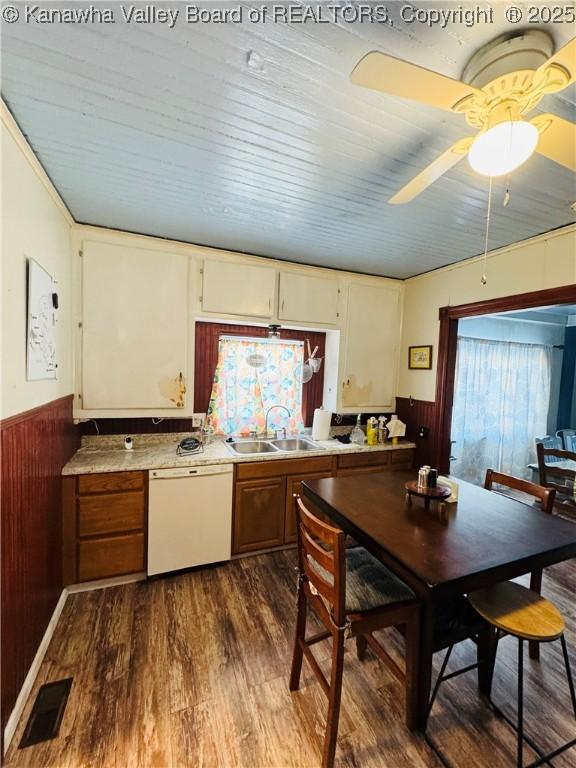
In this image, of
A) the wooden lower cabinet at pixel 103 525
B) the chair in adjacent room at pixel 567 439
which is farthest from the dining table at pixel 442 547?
the chair in adjacent room at pixel 567 439

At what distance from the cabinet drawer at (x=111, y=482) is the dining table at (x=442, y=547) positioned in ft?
3.96

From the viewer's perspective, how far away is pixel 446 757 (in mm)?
1273

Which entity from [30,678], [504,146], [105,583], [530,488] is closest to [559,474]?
[530,488]

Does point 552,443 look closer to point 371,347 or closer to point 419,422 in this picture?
point 419,422

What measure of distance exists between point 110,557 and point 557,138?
3.00m

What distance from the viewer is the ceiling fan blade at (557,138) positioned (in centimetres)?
97

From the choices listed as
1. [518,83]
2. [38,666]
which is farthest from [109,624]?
[518,83]

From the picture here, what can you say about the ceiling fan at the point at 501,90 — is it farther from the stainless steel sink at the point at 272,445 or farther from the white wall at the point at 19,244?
the stainless steel sink at the point at 272,445

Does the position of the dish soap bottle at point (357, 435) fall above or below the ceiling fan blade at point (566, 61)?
below

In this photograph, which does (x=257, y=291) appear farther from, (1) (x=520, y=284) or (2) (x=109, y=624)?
(2) (x=109, y=624)

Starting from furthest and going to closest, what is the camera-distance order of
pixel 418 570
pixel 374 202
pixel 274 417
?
1. pixel 274 417
2. pixel 374 202
3. pixel 418 570

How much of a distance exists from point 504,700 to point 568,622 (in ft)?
2.84

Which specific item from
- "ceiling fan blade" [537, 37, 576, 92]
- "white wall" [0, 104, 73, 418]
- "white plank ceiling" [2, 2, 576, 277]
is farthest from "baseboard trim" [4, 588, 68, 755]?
"ceiling fan blade" [537, 37, 576, 92]

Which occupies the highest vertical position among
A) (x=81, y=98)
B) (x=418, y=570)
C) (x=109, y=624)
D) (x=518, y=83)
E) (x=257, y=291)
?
(x=81, y=98)
